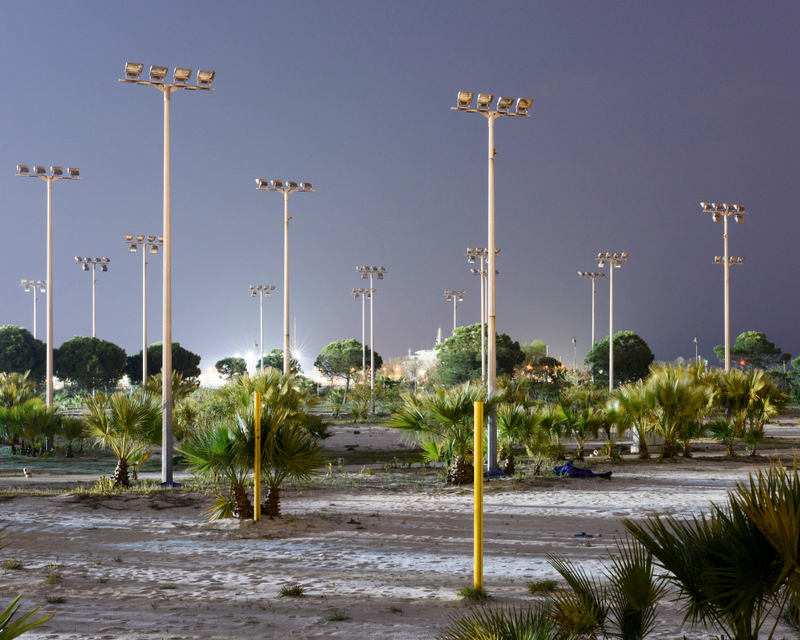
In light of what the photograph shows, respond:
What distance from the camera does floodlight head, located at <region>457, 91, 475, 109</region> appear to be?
61.3ft

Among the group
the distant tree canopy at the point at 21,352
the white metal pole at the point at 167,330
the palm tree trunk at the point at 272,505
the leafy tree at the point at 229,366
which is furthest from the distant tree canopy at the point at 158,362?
the palm tree trunk at the point at 272,505

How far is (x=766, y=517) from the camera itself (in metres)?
3.53

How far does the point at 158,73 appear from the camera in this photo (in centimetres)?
1780

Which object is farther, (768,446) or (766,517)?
(768,446)

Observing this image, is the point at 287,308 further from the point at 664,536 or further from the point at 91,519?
the point at 664,536

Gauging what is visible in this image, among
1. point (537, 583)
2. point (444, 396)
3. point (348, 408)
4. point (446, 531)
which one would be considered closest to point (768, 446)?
point (444, 396)

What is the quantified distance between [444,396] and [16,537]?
905 cm

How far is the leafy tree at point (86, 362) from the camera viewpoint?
5609 centimetres

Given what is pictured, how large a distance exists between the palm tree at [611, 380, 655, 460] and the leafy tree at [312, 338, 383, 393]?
58.3 metres

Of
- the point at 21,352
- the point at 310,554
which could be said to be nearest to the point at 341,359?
the point at 21,352

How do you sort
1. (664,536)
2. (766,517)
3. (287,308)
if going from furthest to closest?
(287,308) < (664,536) < (766,517)

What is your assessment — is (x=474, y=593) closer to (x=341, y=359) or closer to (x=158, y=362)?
(x=158, y=362)

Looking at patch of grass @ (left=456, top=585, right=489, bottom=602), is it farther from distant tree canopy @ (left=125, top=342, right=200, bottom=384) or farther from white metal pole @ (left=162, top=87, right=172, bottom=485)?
distant tree canopy @ (left=125, top=342, right=200, bottom=384)

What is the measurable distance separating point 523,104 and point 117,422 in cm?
1370
